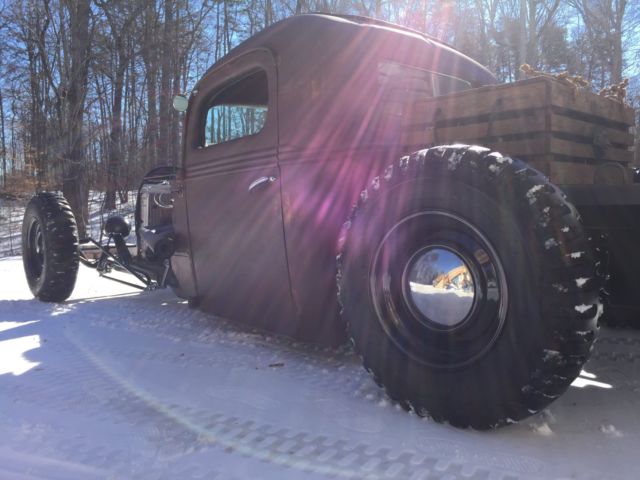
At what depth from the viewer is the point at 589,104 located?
98.3 inches

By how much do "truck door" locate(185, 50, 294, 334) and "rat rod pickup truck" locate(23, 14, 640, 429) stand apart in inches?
0.6

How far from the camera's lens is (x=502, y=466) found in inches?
→ 71.1

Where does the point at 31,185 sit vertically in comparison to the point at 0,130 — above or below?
below

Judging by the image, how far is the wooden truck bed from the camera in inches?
89.8

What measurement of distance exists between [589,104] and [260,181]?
187 centimetres

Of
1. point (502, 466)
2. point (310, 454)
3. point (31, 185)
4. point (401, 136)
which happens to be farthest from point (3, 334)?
point (31, 185)

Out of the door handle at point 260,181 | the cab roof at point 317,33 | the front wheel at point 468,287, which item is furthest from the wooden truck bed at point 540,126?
the door handle at point 260,181

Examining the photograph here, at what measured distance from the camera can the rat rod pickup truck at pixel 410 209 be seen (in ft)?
6.07

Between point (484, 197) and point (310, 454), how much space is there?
4.01 ft

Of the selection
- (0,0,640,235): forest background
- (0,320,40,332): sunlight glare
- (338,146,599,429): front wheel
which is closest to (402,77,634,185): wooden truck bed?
(338,146,599,429): front wheel

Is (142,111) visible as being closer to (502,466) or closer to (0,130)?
(0,130)

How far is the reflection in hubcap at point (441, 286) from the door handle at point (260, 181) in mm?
1197

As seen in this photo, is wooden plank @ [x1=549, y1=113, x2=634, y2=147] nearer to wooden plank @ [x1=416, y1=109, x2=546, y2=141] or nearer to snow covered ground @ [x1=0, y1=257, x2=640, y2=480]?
wooden plank @ [x1=416, y1=109, x2=546, y2=141]

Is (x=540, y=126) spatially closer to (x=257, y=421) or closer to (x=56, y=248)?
(x=257, y=421)
